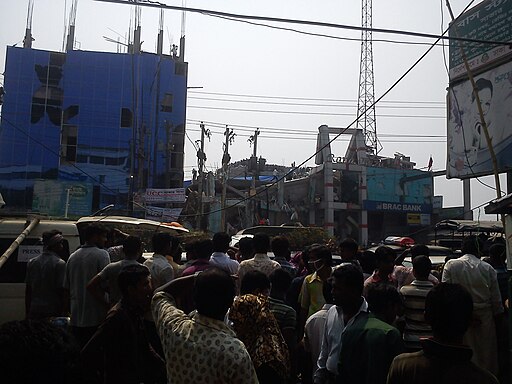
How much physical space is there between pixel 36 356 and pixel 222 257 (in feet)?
15.0

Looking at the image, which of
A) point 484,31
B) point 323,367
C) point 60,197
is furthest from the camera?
point 60,197

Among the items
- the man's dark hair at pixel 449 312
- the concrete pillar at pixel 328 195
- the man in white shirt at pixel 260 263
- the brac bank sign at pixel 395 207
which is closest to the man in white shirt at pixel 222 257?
the man in white shirt at pixel 260 263

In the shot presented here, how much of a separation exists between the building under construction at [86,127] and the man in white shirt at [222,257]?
3096 centimetres

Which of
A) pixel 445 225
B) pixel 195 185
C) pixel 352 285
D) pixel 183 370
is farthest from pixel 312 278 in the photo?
pixel 195 185

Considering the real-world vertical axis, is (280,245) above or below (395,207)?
below

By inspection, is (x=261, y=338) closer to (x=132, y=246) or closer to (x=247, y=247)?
(x=132, y=246)

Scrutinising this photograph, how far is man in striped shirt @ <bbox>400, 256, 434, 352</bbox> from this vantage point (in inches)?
183

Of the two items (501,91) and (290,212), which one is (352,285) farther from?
(290,212)

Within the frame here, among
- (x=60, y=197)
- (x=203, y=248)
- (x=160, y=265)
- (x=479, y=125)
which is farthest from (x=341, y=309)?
(x=60, y=197)

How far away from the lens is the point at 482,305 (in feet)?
18.5

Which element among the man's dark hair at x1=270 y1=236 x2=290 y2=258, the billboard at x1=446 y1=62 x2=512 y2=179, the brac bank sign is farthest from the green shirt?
the brac bank sign

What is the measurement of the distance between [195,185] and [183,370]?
→ 123 feet

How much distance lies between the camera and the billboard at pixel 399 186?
127ft

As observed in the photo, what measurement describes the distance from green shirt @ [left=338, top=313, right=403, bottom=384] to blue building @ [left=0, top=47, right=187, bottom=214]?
3415 centimetres
